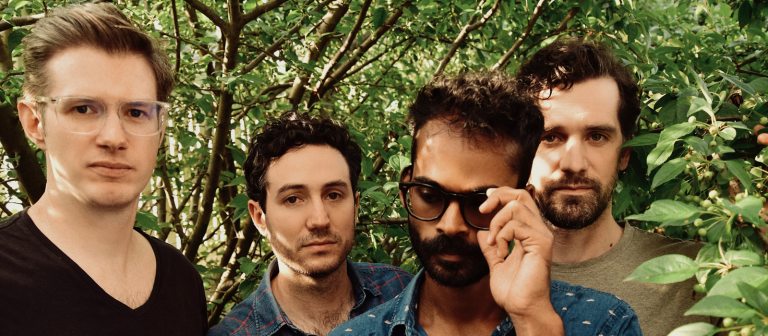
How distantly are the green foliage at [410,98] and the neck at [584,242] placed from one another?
95mm

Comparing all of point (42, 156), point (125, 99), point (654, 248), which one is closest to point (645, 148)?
point (654, 248)

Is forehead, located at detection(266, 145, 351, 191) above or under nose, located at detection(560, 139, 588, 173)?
above

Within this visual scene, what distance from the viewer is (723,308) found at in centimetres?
156

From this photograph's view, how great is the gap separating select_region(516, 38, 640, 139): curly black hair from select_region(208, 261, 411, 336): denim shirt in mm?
936

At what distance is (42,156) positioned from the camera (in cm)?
448

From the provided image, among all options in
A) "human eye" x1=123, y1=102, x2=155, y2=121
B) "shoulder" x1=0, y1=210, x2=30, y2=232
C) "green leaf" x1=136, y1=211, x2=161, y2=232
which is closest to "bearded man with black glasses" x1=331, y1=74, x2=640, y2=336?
"human eye" x1=123, y1=102, x2=155, y2=121

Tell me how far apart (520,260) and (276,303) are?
1.36m

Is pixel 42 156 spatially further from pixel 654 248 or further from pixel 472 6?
pixel 654 248

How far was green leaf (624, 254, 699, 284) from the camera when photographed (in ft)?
5.74

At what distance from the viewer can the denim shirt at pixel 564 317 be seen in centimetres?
207

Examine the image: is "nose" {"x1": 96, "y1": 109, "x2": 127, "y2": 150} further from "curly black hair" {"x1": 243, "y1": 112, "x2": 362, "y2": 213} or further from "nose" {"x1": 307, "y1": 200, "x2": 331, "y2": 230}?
"curly black hair" {"x1": 243, "y1": 112, "x2": 362, "y2": 213}

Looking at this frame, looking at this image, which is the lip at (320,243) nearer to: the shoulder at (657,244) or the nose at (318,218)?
the nose at (318,218)

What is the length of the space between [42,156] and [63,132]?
222 centimetres

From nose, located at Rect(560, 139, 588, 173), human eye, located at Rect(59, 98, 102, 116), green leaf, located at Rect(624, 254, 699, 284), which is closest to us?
green leaf, located at Rect(624, 254, 699, 284)
